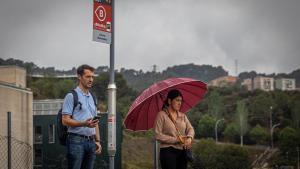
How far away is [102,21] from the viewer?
28.3ft

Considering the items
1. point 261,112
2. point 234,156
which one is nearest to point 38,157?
point 234,156

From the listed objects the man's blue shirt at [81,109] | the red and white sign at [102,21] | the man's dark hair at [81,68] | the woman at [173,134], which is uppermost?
the red and white sign at [102,21]

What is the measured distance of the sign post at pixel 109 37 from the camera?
8336mm

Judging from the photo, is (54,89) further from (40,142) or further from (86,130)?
(86,130)

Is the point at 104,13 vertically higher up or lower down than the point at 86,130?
higher up

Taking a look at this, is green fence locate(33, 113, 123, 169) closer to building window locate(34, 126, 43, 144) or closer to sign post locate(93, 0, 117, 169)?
building window locate(34, 126, 43, 144)

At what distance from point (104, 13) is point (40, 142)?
1755 inches

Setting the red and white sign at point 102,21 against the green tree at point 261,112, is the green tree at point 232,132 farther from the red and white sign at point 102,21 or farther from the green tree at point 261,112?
the red and white sign at point 102,21

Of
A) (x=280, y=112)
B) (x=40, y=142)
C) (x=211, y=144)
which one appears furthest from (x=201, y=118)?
(x=40, y=142)

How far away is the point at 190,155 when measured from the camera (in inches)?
316

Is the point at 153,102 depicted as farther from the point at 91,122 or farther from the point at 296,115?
the point at 296,115

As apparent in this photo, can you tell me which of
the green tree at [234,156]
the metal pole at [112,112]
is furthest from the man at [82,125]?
the green tree at [234,156]

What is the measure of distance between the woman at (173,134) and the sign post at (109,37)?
0.70 m

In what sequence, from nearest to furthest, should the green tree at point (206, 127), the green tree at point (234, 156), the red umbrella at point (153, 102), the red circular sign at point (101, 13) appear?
the red circular sign at point (101, 13) → the red umbrella at point (153, 102) → the green tree at point (234, 156) → the green tree at point (206, 127)
